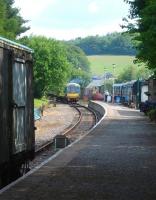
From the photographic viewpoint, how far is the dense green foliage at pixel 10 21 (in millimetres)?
69688

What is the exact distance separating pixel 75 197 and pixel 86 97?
102294 millimetres

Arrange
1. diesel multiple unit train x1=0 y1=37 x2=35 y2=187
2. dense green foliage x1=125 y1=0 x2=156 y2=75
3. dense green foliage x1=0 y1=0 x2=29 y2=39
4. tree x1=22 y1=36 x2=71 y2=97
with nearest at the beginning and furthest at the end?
diesel multiple unit train x1=0 y1=37 x2=35 y2=187 < dense green foliage x1=125 y1=0 x2=156 y2=75 < dense green foliage x1=0 y1=0 x2=29 y2=39 < tree x1=22 y1=36 x2=71 y2=97

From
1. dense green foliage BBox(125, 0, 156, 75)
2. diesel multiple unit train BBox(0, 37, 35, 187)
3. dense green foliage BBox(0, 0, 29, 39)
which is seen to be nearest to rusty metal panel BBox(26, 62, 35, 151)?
diesel multiple unit train BBox(0, 37, 35, 187)

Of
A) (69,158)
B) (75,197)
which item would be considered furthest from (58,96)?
(75,197)

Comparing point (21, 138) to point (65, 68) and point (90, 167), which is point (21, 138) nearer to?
point (90, 167)

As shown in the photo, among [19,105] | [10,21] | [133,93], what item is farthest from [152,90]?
[19,105]

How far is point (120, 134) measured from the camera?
31.5 metres

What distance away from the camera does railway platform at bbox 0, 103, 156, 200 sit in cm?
1144

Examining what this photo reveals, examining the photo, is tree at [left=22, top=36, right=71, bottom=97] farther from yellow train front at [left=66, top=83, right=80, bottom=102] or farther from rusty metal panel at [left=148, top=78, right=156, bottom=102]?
rusty metal panel at [left=148, top=78, right=156, bottom=102]

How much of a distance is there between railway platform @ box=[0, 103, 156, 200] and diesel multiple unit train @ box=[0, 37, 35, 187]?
0.45 metres

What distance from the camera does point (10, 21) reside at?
252 feet

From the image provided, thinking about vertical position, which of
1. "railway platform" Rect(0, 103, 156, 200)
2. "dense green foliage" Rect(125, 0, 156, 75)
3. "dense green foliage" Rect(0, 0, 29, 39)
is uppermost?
"dense green foliage" Rect(0, 0, 29, 39)

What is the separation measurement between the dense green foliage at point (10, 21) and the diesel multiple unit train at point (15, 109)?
51996 millimetres

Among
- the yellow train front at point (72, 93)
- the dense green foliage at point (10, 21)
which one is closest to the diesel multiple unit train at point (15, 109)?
the dense green foliage at point (10, 21)
